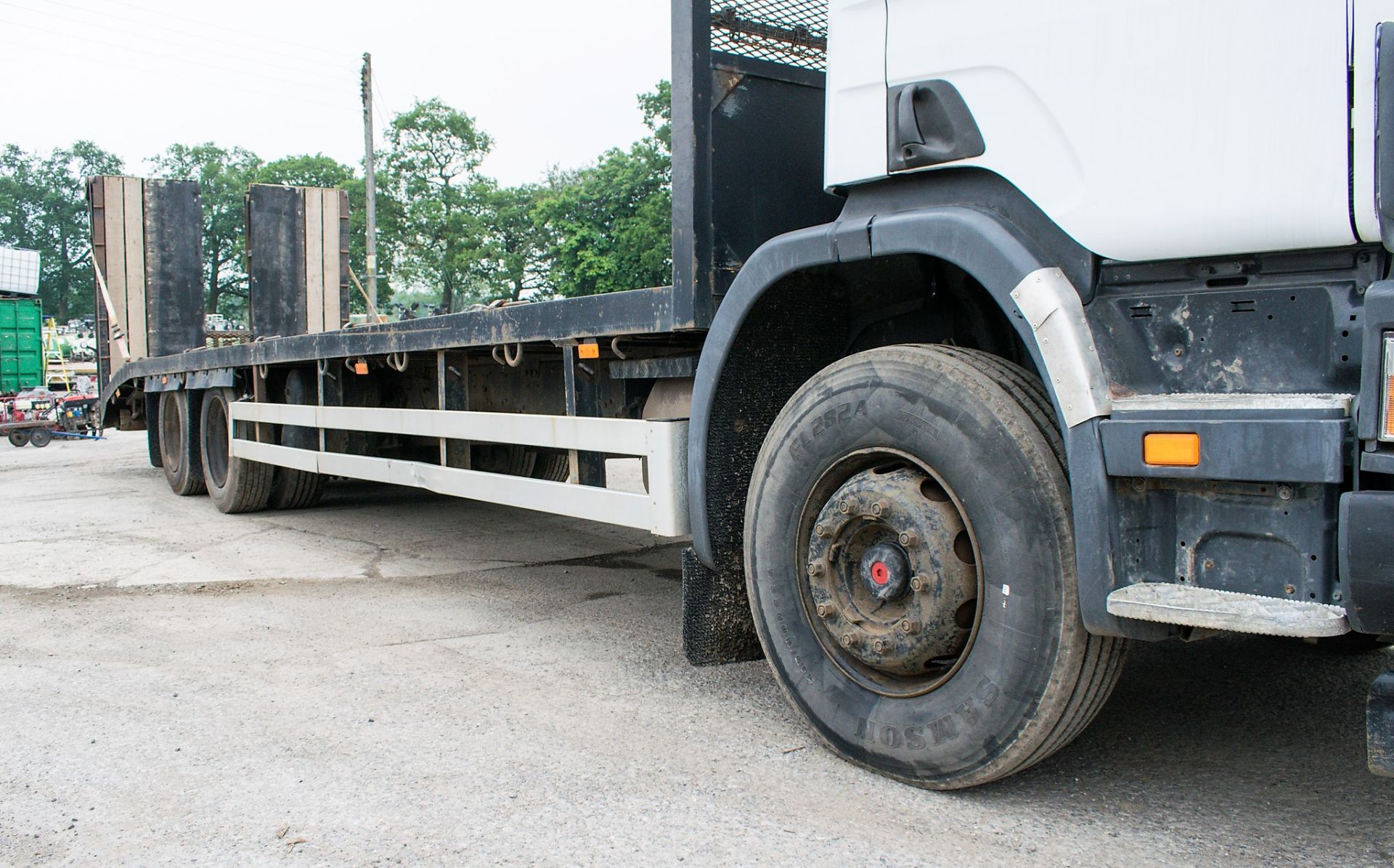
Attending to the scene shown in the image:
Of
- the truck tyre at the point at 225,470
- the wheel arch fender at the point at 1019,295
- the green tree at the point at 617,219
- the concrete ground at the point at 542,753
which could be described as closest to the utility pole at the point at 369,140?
the green tree at the point at 617,219

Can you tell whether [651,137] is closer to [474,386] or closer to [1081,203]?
[474,386]

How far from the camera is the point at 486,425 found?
189 inches

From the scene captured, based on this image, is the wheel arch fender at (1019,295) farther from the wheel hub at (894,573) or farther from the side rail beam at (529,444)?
the side rail beam at (529,444)

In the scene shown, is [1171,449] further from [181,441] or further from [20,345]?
[20,345]

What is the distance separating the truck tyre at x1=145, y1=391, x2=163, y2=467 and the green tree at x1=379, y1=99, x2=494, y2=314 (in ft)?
136

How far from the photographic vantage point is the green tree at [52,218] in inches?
2881

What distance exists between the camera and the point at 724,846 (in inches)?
94.1

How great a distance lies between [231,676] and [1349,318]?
3594 millimetres

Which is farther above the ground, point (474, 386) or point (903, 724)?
point (474, 386)

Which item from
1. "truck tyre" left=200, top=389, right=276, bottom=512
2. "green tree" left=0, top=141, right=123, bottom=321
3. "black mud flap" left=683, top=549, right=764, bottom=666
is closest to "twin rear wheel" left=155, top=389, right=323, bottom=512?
"truck tyre" left=200, top=389, right=276, bottom=512

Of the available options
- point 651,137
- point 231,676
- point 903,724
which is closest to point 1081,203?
point 903,724

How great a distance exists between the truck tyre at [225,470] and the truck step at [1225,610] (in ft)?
23.2

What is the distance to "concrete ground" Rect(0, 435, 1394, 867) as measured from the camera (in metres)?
2.43

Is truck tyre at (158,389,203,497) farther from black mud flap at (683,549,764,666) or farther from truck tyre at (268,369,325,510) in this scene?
black mud flap at (683,549,764,666)
